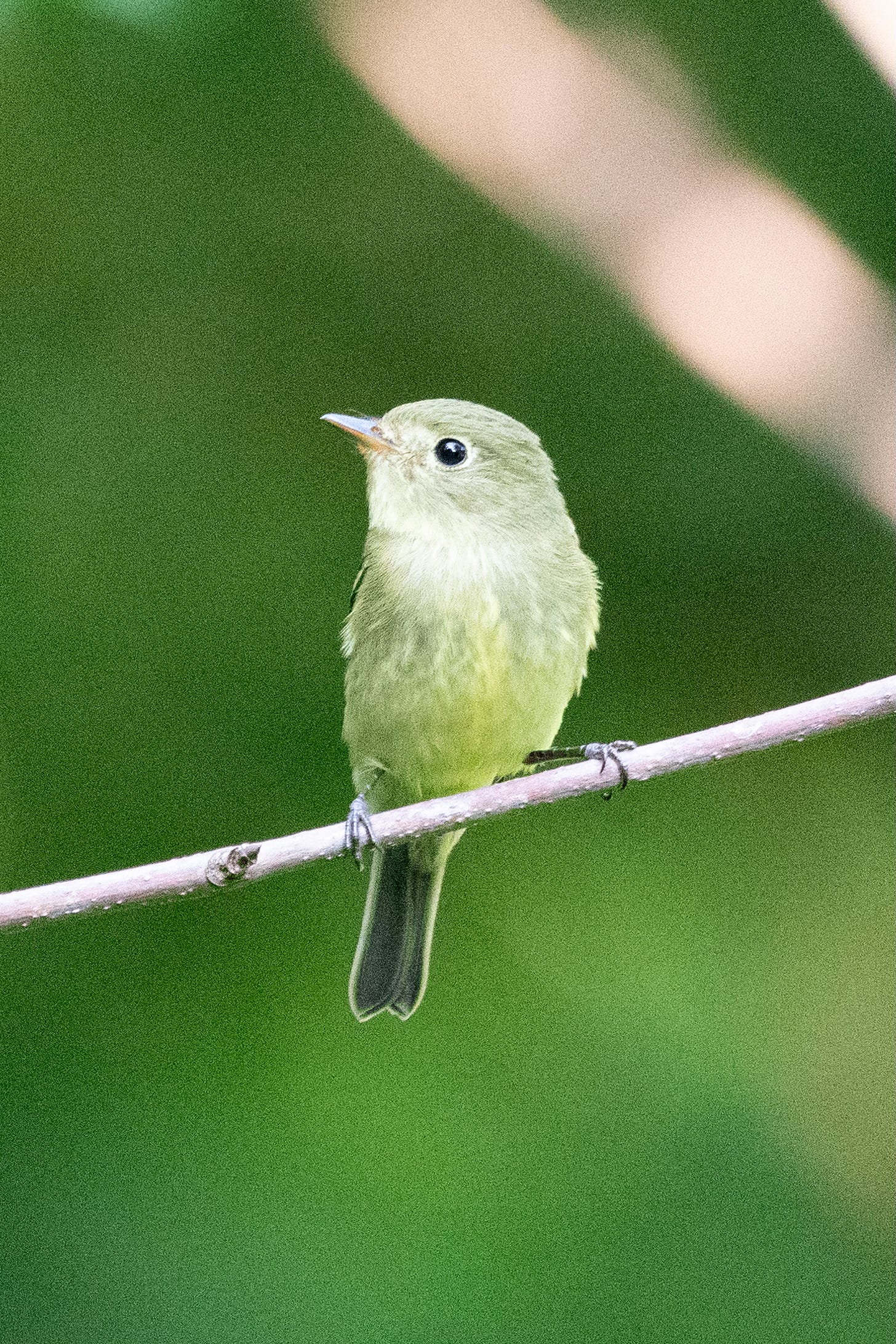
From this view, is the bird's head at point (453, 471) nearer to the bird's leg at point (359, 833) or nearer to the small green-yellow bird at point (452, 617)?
the small green-yellow bird at point (452, 617)

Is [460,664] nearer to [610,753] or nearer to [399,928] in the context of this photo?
[610,753]

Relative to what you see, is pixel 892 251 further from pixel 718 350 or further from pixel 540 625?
pixel 540 625

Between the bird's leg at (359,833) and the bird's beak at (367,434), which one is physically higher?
the bird's beak at (367,434)

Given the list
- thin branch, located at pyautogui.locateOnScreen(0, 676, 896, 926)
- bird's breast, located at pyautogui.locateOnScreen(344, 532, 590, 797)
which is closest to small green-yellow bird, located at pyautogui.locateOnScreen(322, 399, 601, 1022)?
bird's breast, located at pyautogui.locateOnScreen(344, 532, 590, 797)

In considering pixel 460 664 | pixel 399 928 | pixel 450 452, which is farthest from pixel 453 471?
pixel 399 928

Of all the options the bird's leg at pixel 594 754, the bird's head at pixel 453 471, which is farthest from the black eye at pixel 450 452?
the bird's leg at pixel 594 754

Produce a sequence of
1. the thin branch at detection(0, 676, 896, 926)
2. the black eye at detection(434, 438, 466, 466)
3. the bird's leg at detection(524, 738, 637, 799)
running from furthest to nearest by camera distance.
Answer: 1. the black eye at detection(434, 438, 466, 466)
2. the bird's leg at detection(524, 738, 637, 799)
3. the thin branch at detection(0, 676, 896, 926)

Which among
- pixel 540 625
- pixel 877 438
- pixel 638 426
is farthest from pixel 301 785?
pixel 877 438

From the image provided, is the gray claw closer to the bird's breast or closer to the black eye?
the bird's breast
